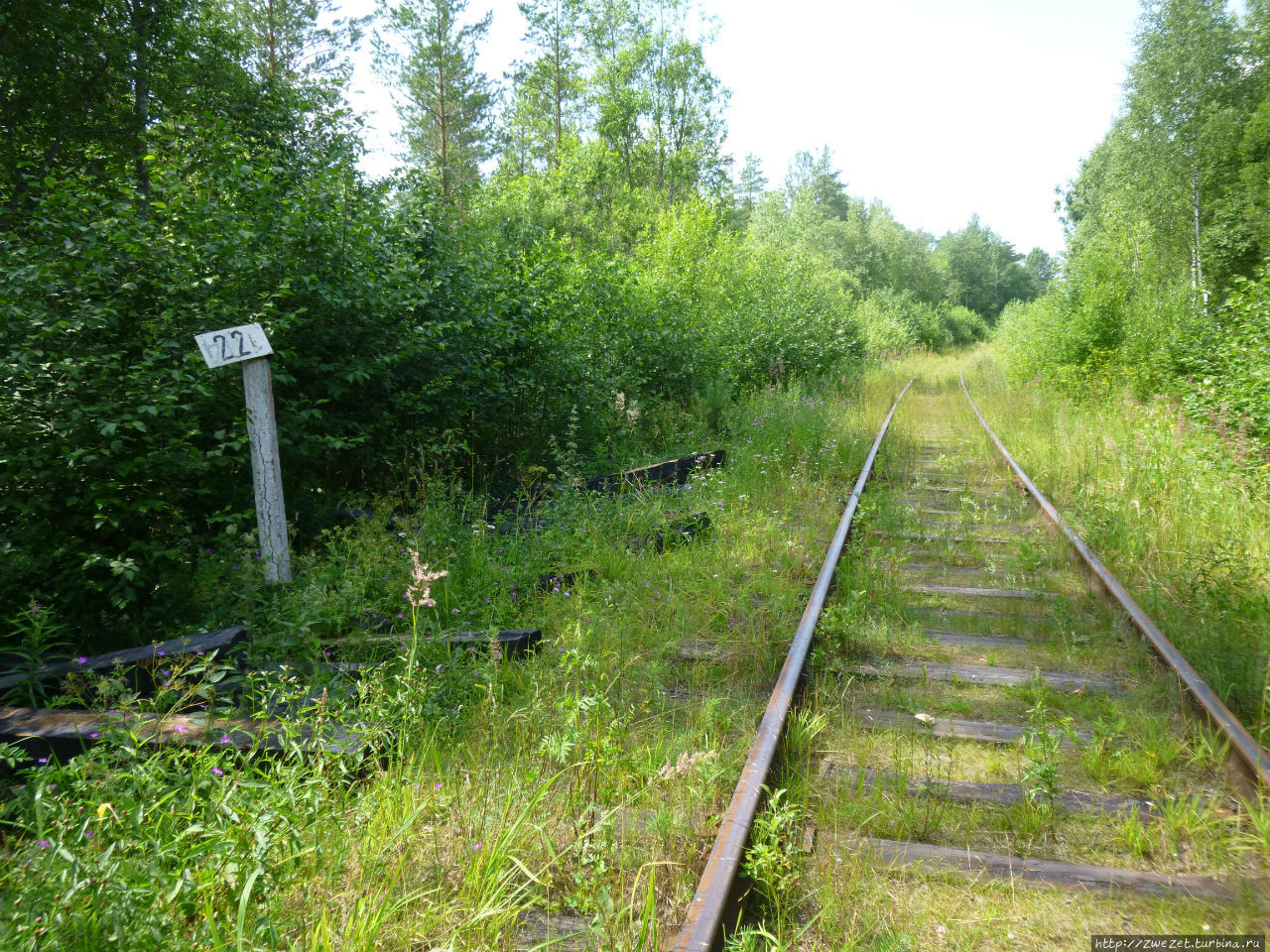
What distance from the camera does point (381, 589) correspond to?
468 cm

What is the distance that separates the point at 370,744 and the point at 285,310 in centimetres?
411

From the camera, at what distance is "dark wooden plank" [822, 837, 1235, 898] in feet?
7.48

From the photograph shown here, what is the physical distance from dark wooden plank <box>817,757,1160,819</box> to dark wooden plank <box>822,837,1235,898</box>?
0.30m

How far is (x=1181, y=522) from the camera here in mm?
5723

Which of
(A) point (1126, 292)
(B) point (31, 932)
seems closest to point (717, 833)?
(B) point (31, 932)

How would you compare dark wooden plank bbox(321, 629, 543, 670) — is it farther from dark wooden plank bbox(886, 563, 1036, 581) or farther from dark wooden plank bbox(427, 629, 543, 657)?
dark wooden plank bbox(886, 563, 1036, 581)

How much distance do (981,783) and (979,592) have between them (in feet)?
8.07

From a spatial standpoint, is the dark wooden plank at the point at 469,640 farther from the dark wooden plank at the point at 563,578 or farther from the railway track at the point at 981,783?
the railway track at the point at 981,783

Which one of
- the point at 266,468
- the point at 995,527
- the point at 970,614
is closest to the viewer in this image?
the point at 266,468

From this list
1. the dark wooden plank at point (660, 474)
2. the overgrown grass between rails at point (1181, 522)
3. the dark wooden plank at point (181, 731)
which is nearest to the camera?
the dark wooden plank at point (181, 731)

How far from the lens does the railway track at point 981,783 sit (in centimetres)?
219

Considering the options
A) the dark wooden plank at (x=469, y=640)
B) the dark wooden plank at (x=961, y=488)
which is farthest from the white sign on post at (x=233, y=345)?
the dark wooden plank at (x=961, y=488)

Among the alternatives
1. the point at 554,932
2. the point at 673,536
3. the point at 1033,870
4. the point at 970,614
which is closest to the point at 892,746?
the point at 1033,870

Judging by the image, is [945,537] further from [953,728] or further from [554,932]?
[554,932]
